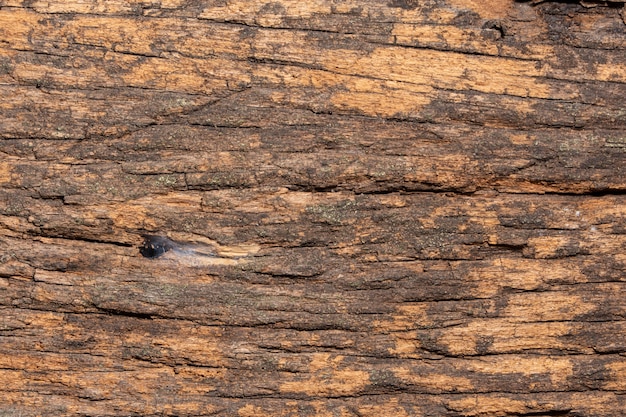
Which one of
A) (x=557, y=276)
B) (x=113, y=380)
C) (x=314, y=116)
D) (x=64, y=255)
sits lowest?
(x=113, y=380)

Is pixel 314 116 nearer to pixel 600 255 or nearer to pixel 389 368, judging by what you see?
pixel 389 368

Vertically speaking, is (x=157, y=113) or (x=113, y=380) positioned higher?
(x=157, y=113)

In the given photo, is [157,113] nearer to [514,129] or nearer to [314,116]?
[314,116]

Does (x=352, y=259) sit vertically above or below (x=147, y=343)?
above

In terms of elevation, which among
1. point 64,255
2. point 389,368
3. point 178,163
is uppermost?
point 178,163

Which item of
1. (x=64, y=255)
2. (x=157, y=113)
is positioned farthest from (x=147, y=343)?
(x=157, y=113)

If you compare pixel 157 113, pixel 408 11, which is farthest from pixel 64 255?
pixel 408 11
